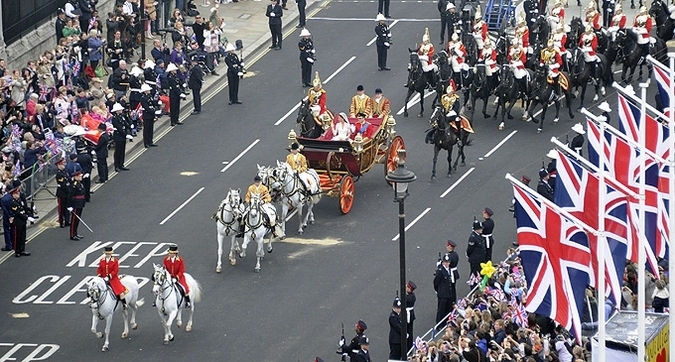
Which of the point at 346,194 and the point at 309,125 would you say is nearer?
the point at 346,194

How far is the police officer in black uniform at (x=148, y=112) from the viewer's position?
189 ft

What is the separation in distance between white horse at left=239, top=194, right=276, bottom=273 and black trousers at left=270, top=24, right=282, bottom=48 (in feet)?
64.1

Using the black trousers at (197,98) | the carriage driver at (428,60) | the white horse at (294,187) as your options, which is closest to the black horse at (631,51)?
the carriage driver at (428,60)

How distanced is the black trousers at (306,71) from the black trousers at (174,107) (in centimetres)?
526

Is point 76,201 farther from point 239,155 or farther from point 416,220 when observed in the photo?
point 416,220

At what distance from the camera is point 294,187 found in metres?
50.6

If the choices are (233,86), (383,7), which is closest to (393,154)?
(233,86)

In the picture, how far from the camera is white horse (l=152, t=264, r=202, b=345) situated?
144ft

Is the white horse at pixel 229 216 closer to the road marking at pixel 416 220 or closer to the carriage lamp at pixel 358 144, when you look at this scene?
the road marking at pixel 416 220

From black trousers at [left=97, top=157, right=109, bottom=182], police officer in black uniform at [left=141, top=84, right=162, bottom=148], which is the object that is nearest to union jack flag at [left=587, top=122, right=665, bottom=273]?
black trousers at [left=97, top=157, right=109, bottom=182]

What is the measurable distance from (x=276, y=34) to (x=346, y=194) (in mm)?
16419

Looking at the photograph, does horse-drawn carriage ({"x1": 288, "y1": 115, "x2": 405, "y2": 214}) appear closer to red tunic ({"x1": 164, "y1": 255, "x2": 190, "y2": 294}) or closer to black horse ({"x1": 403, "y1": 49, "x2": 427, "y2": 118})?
black horse ({"x1": 403, "y1": 49, "x2": 427, "y2": 118})

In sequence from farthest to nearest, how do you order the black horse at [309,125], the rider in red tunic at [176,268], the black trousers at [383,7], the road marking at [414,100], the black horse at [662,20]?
the black trousers at [383,7]
the black horse at [662,20]
the road marking at [414,100]
the black horse at [309,125]
the rider in red tunic at [176,268]

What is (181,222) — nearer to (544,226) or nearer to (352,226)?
(352,226)
